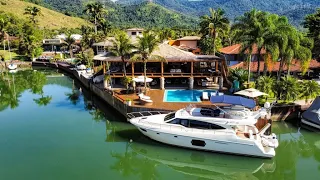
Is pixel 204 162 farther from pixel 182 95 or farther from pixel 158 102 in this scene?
pixel 182 95

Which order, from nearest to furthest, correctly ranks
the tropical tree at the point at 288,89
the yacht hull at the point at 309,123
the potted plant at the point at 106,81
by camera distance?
the yacht hull at the point at 309,123, the tropical tree at the point at 288,89, the potted plant at the point at 106,81

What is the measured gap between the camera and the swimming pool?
3087 centimetres

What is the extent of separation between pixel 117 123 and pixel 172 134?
8.39m

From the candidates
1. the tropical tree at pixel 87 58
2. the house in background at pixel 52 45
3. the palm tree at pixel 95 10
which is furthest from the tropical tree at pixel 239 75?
the house in background at pixel 52 45

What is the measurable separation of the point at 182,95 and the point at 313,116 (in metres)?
13.0

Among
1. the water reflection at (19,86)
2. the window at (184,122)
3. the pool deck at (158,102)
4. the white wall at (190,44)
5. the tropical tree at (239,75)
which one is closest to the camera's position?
the window at (184,122)

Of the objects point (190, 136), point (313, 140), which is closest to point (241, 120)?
point (190, 136)

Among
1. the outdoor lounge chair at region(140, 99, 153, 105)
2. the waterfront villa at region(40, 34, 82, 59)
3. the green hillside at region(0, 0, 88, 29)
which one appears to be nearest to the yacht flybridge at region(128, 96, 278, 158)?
the outdoor lounge chair at region(140, 99, 153, 105)

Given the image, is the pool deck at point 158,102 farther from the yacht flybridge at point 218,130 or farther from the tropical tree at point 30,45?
the tropical tree at point 30,45

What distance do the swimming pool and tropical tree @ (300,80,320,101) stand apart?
1042 centimetres

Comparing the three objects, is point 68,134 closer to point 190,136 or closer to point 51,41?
point 190,136

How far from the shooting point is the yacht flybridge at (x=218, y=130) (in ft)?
68.9

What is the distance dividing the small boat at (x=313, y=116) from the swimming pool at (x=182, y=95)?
32.8 feet

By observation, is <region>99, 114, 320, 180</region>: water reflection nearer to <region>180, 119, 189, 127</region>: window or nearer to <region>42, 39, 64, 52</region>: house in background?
<region>180, 119, 189, 127</region>: window
